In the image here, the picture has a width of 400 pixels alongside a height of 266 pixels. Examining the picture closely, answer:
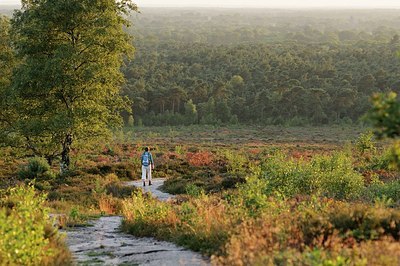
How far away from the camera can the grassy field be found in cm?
712

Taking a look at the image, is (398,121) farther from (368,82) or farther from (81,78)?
(368,82)

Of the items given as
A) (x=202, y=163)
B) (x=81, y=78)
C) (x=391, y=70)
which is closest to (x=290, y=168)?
(x=81, y=78)

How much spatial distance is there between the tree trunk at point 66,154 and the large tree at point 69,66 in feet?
0.76

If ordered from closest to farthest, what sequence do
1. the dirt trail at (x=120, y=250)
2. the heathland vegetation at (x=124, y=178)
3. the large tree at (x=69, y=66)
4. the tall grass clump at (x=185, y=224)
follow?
the heathland vegetation at (x=124, y=178)
the dirt trail at (x=120, y=250)
the tall grass clump at (x=185, y=224)
the large tree at (x=69, y=66)

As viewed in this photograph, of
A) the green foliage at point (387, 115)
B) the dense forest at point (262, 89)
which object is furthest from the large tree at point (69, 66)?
the dense forest at point (262, 89)

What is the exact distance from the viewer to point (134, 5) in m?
23.6

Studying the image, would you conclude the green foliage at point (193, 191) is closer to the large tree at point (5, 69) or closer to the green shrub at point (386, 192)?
the green shrub at point (386, 192)

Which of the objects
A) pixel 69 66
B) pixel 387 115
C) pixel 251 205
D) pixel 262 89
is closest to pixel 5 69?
pixel 69 66

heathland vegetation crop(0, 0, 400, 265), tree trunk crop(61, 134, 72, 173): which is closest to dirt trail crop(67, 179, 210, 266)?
heathland vegetation crop(0, 0, 400, 265)

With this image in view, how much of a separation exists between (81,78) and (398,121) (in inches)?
777

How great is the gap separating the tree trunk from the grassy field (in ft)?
1.57

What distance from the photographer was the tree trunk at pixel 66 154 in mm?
24734

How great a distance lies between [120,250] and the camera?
952cm

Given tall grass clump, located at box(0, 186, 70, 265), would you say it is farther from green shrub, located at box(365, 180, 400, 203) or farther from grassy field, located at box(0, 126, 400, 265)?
green shrub, located at box(365, 180, 400, 203)
